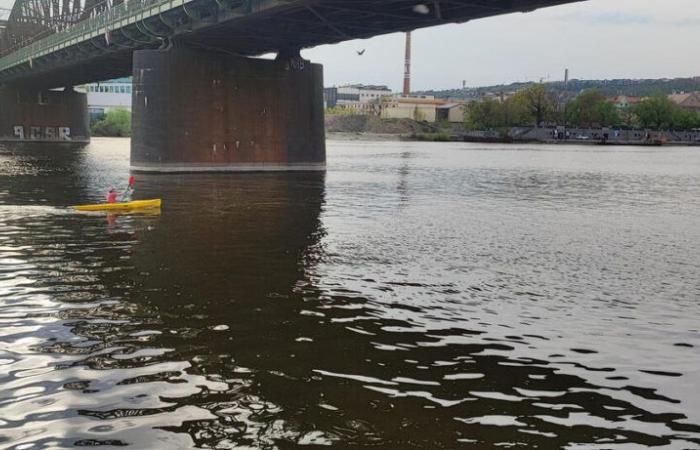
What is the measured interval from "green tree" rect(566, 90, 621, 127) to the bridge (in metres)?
153

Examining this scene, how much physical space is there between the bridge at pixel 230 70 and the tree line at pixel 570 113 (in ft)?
466

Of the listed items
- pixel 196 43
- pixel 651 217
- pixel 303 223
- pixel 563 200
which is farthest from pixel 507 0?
pixel 196 43

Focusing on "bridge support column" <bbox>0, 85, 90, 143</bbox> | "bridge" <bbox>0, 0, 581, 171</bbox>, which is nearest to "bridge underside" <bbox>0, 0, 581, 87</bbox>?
Answer: "bridge" <bbox>0, 0, 581, 171</bbox>

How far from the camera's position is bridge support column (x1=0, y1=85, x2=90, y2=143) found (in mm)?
108625

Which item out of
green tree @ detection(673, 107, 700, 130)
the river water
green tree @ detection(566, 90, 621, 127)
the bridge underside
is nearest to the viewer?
the river water

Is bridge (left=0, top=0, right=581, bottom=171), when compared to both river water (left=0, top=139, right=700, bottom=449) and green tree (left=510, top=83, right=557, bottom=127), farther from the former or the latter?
green tree (left=510, top=83, right=557, bottom=127)

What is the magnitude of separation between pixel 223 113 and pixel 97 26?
1531 centimetres

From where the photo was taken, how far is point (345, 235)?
22.6 metres

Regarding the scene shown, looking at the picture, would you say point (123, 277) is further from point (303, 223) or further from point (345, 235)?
point (303, 223)

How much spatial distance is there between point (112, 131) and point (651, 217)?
157 metres

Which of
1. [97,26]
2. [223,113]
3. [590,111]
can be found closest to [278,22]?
[223,113]

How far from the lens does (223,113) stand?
5059cm

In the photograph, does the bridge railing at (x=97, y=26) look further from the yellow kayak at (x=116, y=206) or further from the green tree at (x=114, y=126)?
the green tree at (x=114, y=126)

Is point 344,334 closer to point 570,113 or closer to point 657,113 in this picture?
point 570,113
